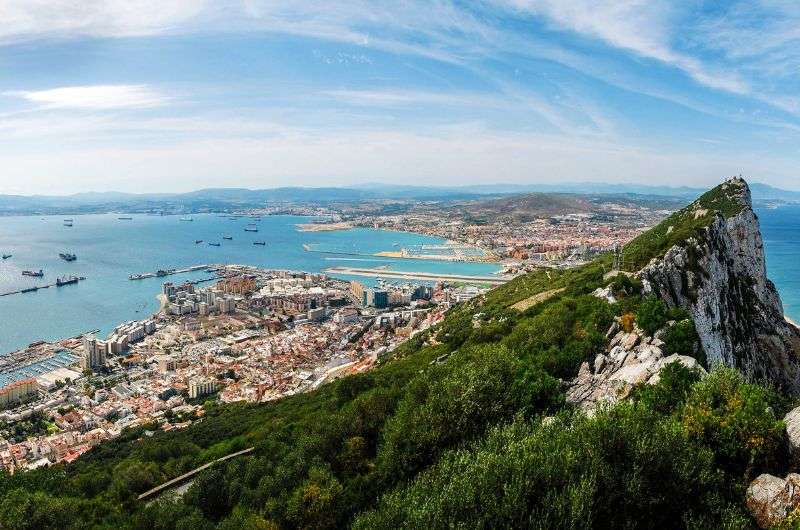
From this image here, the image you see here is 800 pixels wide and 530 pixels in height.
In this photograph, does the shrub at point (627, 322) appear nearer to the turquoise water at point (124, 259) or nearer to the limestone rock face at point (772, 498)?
the limestone rock face at point (772, 498)

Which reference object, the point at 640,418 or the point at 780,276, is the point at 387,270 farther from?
the point at 640,418

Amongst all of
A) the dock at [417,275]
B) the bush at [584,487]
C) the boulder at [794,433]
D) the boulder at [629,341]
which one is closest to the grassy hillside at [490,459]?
the bush at [584,487]

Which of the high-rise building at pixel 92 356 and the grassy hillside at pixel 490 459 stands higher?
the grassy hillside at pixel 490 459

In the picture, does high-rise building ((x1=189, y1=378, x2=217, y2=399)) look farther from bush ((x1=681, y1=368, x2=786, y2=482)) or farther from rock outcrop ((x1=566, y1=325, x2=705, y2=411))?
bush ((x1=681, y1=368, x2=786, y2=482))

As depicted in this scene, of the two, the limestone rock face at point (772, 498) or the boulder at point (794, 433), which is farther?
the boulder at point (794, 433)

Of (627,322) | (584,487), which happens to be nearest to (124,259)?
(627,322)

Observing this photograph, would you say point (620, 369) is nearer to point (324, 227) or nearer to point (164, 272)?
point (164, 272)

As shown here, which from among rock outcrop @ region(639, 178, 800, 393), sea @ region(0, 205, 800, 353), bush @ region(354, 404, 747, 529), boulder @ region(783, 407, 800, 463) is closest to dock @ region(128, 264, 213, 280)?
sea @ region(0, 205, 800, 353)
